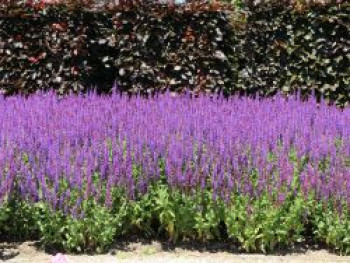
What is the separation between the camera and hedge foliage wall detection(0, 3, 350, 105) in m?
9.02

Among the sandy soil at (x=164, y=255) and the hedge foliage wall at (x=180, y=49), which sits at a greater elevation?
the hedge foliage wall at (x=180, y=49)

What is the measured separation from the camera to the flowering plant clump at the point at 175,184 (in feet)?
16.0

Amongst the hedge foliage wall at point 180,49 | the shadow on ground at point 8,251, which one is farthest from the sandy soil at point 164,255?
the hedge foliage wall at point 180,49

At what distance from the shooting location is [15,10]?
9.20 m

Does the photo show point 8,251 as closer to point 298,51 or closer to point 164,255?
point 164,255

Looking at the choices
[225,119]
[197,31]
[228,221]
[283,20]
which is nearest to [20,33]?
[197,31]

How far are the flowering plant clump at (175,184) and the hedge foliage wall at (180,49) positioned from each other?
3.49m

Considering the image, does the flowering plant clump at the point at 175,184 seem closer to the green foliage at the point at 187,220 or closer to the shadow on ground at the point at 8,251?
the green foliage at the point at 187,220

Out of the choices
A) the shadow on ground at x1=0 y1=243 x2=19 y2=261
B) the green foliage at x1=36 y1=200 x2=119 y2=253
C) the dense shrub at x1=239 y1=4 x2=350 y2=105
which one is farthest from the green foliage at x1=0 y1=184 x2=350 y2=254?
the dense shrub at x1=239 y1=4 x2=350 y2=105

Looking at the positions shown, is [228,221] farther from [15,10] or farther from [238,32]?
[15,10]

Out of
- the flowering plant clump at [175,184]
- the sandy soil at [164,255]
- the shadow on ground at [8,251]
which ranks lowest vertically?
the shadow on ground at [8,251]

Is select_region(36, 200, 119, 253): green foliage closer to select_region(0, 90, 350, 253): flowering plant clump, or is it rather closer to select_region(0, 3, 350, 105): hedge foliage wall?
select_region(0, 90, 350, 253): flowering plant clump

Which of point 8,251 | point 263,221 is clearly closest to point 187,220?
point 263,221

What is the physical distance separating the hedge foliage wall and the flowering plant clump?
3.49 m
